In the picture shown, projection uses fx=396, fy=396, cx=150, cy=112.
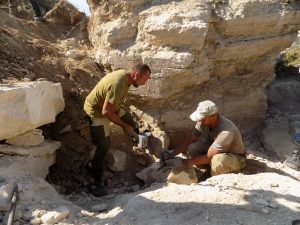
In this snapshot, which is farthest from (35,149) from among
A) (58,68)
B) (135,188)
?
(58,68)

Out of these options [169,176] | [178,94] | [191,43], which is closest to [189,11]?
[191,43]

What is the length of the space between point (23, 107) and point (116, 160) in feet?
5.05

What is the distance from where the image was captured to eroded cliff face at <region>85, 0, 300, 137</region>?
562 cm

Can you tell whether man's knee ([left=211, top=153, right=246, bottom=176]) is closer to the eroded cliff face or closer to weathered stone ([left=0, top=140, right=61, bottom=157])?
the eroded cliff face

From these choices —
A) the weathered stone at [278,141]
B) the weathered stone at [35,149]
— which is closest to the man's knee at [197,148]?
the weathered stone at [278,141]

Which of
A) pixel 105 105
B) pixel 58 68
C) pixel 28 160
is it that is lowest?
pixel 28 160

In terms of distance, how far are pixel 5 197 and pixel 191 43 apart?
3291 mm

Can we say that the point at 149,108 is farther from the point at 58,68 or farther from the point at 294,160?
the point at 294,160

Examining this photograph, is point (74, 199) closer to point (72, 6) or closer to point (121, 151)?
point (121, 151)

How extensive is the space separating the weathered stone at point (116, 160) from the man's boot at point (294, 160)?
2.37 meters

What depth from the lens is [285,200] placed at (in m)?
4.06

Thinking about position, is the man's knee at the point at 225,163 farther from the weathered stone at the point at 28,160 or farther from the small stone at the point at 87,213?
the weathered stone at the point at 28,160

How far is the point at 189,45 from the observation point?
564 centimetres

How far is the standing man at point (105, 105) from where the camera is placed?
451cm
